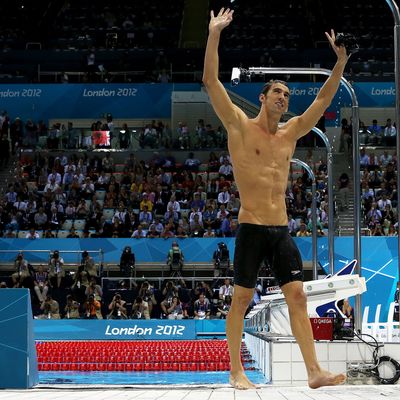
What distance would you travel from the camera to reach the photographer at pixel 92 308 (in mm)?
32719

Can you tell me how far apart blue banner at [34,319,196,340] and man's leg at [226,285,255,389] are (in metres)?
23.3

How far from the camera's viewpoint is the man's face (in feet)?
27.3

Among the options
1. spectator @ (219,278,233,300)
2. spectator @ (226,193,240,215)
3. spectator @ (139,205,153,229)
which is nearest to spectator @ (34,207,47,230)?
spectator @ (139,205,153,229)

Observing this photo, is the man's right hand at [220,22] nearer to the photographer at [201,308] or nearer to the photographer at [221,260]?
the photographer at [201,308]

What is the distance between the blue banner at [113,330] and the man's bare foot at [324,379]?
24.1 metres

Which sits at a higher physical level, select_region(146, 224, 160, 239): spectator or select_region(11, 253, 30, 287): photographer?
select_region(146, 224, 160, 239): spectator

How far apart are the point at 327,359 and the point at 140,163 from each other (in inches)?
1084

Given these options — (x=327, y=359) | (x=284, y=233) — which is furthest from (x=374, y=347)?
(x=284, y=233)

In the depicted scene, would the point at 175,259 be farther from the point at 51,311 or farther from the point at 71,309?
the point at 51,311

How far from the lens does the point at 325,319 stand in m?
15.4

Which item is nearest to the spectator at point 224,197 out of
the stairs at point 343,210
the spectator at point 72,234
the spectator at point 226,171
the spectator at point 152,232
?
the spectator at point 226,171

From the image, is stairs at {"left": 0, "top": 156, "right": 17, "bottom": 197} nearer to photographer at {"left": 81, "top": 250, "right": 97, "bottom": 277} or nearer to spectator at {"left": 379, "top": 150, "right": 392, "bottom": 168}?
photographer at {"left": 81, "top": 250, "right": 97, "bottom": 277}

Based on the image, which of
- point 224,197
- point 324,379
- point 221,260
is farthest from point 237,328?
point 224,197

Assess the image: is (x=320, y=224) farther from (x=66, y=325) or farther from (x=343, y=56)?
(x=343, y=56)
